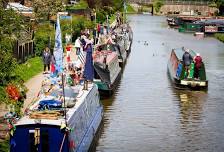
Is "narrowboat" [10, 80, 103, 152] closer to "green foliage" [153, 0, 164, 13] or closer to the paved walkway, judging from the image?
the paved walkway

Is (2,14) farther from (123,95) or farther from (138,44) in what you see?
(138,44)

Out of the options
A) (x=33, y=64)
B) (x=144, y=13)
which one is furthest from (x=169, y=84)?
(x=144, y=13)

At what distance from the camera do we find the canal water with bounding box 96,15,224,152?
84.4 feet

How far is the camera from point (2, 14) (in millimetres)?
19375

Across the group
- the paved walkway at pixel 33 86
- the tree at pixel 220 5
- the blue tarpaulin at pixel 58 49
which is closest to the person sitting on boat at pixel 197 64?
the paved walkway at pixel 33 86

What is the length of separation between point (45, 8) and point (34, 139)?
45811 mm

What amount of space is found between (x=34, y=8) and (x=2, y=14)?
140ft

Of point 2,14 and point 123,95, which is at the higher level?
point 2,14

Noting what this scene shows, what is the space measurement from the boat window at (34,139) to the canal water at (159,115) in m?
6.62

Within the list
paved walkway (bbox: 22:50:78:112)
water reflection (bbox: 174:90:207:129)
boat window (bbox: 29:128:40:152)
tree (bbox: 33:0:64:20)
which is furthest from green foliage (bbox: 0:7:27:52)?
tree (bbox: 33:0:64:20)

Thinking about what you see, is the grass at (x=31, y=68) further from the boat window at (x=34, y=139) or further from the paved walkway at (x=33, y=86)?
the boat window at (x=34, y=139)

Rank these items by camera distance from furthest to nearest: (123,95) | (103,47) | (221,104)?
1. (103,47)
2. (123,95)
3. (221,104)

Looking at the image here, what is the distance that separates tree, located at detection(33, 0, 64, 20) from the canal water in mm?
14376

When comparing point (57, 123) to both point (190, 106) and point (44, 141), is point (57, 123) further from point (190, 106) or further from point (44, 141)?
point (190, 106)
